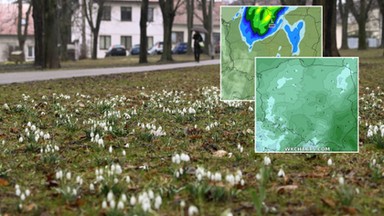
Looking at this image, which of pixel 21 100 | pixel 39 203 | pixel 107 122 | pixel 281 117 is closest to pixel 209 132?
pixel 107 122

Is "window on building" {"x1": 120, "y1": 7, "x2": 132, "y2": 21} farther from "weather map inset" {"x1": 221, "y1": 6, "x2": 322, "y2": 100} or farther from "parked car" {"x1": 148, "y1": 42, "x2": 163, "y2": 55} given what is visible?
"weather map inset" {"x1": 221, "y1": 6, "x2": 322, "y2": 100}

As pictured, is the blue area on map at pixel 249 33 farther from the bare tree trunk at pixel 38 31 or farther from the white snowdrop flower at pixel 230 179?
the bare tree trunk at pixel 38 31

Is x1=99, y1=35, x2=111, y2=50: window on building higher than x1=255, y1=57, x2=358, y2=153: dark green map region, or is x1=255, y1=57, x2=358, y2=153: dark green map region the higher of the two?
x1=99, y1=35, x2=111, y2=50: window on building

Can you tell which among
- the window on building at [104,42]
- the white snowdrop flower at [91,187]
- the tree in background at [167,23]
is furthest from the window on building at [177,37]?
the white snowdrop flower at [91,187]

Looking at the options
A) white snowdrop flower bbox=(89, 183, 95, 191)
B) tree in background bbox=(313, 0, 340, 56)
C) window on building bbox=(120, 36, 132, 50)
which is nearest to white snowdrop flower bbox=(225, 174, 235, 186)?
white snowdrop flower bbox=(89, 183, 95, 191)

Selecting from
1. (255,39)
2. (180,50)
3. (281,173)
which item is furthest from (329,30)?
(180,50)

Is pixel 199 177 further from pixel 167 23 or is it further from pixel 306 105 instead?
pixel 167 23
